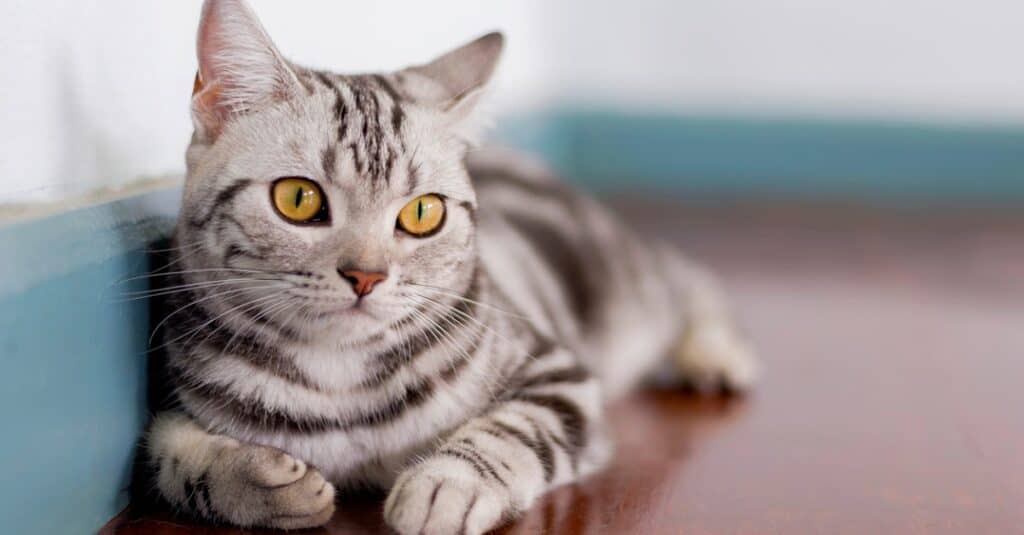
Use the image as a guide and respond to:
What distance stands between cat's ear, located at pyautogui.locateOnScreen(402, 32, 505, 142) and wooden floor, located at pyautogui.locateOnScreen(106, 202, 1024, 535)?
0.48 metres

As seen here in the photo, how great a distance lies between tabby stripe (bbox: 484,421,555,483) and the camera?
1.32m

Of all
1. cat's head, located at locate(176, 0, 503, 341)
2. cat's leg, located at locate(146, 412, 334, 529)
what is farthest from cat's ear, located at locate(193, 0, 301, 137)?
cat's leg, located at locate(146, 412, 334, 529)

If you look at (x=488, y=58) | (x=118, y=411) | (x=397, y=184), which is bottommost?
(x=118, y=411)

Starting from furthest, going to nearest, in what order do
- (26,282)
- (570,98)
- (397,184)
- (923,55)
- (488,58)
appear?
(570,98) → (923,55) → (488,58) → (397,184) → (26,282)

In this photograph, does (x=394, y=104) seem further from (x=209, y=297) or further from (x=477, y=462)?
(x=477, y=462)

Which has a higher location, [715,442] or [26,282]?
[26,282]

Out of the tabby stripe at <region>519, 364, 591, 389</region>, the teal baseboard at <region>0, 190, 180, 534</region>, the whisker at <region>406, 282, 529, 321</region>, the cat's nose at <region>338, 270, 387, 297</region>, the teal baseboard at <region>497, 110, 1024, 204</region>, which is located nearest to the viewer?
the teal baseboard at <region>0, 190, 180, 534</region>

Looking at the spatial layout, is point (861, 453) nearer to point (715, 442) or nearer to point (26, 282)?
point (715, 442)

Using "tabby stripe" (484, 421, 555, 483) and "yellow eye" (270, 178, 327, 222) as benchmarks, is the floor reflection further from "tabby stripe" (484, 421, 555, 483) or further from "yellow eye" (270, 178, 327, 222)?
"yellow eye" (270, 178, 327, 222)

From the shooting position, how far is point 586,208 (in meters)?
2.34

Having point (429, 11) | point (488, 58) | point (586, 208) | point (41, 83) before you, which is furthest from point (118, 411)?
point (429, 11)

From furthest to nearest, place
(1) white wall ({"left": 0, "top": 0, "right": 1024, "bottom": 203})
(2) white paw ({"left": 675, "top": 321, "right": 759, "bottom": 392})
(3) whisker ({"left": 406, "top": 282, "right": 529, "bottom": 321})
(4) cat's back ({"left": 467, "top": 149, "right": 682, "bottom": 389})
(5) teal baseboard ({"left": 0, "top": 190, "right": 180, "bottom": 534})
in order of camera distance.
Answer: (1) white wall ({"left": 0, "top": 0, "right": 1024, "bottom": 203})
(2) white paw ({"left": 675, "top": 321, "right": 759, "bottom": 392})
(4) cat's back ({"left": 467, "top": 149, "right": 682, "bottom": 389})
(3) whisker ({"left": 406, "top": 282, "right": 529, "bottom": 321})
(5) teal baseboard ({"left": 0, "top": 190, "right": 180, "bottom": 534})

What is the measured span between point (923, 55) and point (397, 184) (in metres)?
3.33

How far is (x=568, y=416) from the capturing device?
4.74 feet
